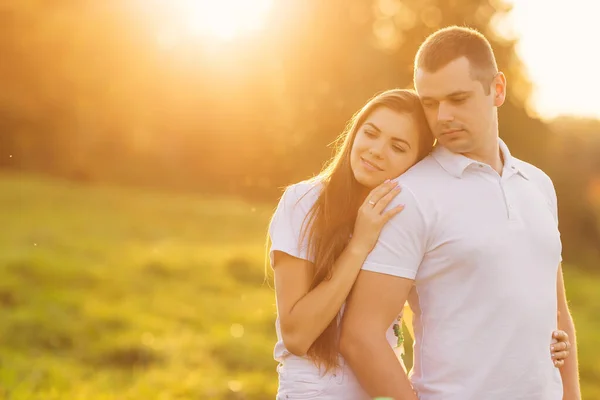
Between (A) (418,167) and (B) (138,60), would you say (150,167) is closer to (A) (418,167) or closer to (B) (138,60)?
(B) (138,60)

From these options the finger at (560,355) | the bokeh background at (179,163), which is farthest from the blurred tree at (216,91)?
the finger at (560,355)

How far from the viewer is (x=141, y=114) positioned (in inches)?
1075

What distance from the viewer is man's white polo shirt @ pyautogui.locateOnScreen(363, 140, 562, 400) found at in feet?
10.6

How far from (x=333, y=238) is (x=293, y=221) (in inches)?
7.2

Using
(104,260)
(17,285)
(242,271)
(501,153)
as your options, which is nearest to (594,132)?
(242,271)

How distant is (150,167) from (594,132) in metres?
13.9

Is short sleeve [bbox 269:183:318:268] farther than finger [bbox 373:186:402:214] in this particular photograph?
Yes

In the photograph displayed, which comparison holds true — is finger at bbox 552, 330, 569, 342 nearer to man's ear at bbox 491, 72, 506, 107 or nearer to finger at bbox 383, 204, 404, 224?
finger at bbox 383, 204, 404, 224

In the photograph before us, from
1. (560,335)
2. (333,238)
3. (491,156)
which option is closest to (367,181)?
(333,238)

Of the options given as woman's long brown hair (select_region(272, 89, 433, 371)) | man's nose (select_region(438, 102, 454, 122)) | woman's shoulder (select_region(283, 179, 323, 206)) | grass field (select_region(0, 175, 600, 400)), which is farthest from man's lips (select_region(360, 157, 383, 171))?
grass field (select_region(0, 175, 600, 400))

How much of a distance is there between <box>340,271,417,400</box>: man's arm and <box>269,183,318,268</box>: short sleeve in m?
0.36

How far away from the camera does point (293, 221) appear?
353cm

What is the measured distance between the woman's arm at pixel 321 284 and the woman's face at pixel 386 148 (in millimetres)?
156

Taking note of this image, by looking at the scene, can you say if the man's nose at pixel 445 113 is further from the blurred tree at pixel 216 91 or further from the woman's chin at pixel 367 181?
the blurred tree at pixel 216 91
